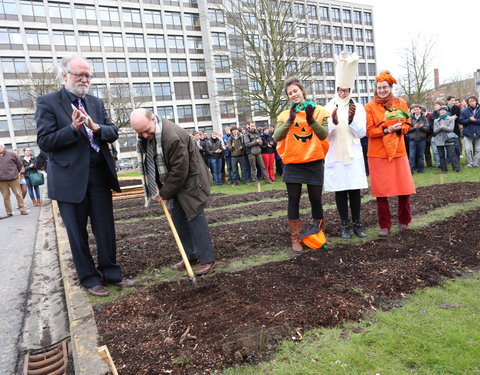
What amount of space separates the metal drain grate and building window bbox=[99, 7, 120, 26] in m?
53.5

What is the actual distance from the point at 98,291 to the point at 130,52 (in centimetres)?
5241

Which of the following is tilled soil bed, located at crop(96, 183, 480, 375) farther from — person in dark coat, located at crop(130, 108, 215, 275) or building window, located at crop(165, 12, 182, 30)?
building window, located at crop(165, 12, 182, 30)

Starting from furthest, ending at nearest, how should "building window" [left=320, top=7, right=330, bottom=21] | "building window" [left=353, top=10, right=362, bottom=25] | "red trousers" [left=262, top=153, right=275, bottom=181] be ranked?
1. "building window" [left=353, top=10, right=362, bottom=25]
2. "building window" [left=320, top=7, right=330, bottom=21]
3. "red trousers" [left=262, top=153, right=275, bottom=181]

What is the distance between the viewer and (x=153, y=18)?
2018 inches


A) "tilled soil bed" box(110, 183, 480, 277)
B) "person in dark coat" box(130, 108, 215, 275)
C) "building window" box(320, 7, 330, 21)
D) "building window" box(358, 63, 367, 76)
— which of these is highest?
"building window" box(320, 7, 330, 21)

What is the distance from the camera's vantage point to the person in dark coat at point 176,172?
12.3ft

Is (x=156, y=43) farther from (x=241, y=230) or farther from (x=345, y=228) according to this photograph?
(x=345, y=228)

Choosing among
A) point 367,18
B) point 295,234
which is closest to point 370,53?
point 367,18

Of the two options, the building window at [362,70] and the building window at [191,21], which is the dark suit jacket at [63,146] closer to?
the building window at [191,21]

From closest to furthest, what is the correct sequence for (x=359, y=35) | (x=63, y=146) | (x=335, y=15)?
1. (x=63, y=146)
2. (x=335, y=15)
3. (x=359, y=35)

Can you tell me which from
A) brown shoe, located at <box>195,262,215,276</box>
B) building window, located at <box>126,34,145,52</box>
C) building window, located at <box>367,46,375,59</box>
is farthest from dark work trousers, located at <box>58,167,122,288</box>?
building window, located at <box>367,46,375,59</box>

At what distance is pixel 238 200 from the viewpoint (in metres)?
9.39

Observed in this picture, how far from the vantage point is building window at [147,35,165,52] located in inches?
2018

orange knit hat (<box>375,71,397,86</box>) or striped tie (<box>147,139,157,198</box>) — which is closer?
striped tie (<box>147,139,157,198</box>)
